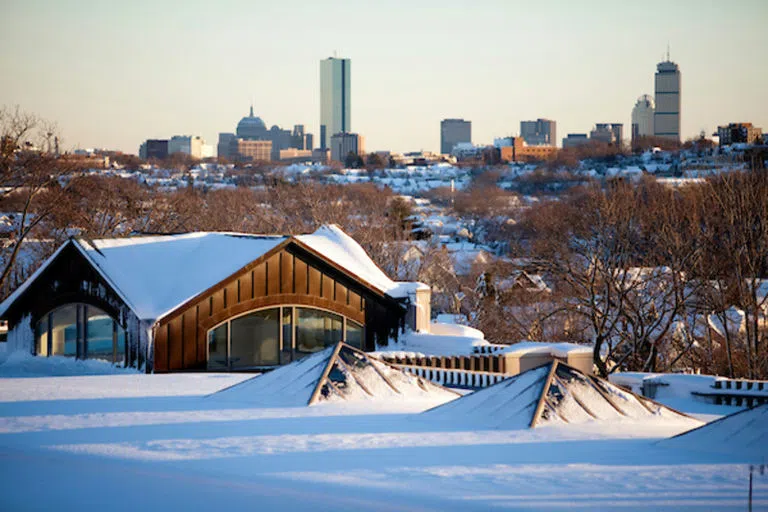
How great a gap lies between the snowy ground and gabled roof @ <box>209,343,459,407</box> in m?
0.49

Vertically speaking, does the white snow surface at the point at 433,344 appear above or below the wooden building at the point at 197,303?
below

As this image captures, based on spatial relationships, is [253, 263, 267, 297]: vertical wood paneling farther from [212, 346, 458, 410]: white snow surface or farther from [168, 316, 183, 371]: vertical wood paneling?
[212, 346, 458, 410]: white snow surface

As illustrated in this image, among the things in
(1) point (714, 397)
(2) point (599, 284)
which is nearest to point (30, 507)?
(1) point (714, 397)

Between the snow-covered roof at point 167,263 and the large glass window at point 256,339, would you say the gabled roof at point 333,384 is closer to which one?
the snow-covered roof at point 167,263

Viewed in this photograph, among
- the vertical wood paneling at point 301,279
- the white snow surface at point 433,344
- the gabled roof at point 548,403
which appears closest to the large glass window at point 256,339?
the vertical wood paneling at point 301,279

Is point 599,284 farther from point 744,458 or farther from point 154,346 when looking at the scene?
point 744,458

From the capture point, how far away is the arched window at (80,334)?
23297 mm

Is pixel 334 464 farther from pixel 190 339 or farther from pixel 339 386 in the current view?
pixel 190 339

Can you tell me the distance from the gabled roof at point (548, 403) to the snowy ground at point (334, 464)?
36cm

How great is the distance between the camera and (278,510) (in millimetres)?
10531

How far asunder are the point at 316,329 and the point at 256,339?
5.39 feet

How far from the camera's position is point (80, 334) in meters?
23.8

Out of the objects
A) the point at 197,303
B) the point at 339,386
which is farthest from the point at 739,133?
the point at 339,386

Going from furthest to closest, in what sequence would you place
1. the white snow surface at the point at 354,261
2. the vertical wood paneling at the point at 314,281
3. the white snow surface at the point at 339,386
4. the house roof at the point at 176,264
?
the white snow surface at the point at 354,261 < the vertical wood paneling at the point at 314,281 < the house roof at the point at 176,264 < the white snow surface at the point at 339,386
